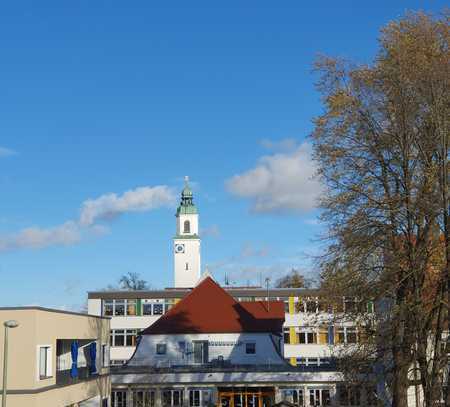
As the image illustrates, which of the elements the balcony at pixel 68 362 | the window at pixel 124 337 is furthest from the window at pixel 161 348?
the window at pixel 124 337

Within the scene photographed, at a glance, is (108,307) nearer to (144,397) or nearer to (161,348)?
(161,348)

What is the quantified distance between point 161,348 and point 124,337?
577 inches

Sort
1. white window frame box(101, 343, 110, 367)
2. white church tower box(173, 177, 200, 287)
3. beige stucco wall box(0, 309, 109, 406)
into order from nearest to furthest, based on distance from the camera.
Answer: beige stucco wall box(0, 309, 109, 406), white window frame box(101, 343, 110, 367), white church tower box(173, 177, 200, 287)

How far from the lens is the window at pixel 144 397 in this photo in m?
40.8

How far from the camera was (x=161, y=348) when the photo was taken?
46.8m

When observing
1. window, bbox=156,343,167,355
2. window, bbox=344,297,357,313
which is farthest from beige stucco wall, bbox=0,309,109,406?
window, bbox=156,343,167,355

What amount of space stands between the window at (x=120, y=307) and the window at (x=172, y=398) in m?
19.9

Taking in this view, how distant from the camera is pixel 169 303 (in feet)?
202

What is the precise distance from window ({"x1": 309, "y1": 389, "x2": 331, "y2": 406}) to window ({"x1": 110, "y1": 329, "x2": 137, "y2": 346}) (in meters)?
23.1

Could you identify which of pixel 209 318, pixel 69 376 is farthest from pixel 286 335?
pixel 69 376

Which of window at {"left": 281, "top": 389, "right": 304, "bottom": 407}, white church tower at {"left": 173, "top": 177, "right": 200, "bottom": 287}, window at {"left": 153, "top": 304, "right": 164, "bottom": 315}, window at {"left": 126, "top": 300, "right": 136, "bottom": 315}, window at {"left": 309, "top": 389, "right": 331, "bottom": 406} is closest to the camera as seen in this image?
window at {"left": 281, "top": 389, "right": 304, "bottom": 407}

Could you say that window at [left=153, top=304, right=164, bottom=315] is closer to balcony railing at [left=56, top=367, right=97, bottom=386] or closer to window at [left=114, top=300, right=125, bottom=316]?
window at [left=114, top=300, right=125, bottom=316]

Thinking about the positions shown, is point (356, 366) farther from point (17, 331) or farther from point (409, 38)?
point (17, 331)

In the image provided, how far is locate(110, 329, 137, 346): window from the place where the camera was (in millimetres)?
60562
